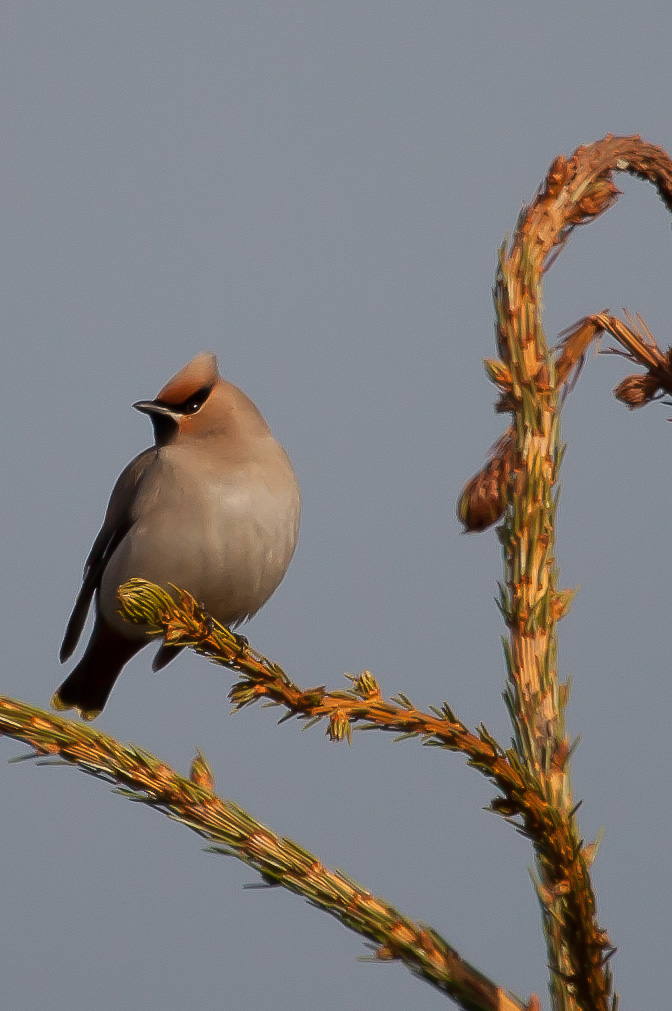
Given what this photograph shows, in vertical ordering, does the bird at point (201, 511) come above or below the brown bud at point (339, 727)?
above

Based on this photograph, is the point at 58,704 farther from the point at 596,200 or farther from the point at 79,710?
the point at 596,200

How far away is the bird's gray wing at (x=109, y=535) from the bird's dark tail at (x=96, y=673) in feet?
0.35

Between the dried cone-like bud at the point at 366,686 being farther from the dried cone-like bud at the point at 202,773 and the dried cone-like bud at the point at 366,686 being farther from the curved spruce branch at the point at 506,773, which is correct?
the dried cone-like bud at the point at 202,773

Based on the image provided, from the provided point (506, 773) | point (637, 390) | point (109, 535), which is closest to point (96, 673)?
point (109, 535)

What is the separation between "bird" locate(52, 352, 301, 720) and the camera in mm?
2957

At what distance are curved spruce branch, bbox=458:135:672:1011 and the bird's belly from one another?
1.13 m

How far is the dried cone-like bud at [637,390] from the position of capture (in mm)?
1965

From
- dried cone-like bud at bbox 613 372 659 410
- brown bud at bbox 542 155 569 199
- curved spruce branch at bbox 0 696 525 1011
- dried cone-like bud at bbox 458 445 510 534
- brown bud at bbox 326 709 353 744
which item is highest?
brown bud at bbox 542 155 569 199

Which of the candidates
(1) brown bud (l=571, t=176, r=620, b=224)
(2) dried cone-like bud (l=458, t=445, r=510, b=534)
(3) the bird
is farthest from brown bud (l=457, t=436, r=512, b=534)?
(3) the bird

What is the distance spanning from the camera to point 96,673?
12.2ft

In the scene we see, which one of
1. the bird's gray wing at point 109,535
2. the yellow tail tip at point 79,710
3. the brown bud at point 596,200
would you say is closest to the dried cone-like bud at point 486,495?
the brown bud at point 596,200

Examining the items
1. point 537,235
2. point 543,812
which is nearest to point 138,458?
point 537,235

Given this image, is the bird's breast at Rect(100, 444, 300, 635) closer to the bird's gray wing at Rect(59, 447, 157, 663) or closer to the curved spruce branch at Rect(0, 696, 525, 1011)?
the bird's gray wing at Rect(59, 447, 157, 663)

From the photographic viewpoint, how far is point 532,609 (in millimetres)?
1691
